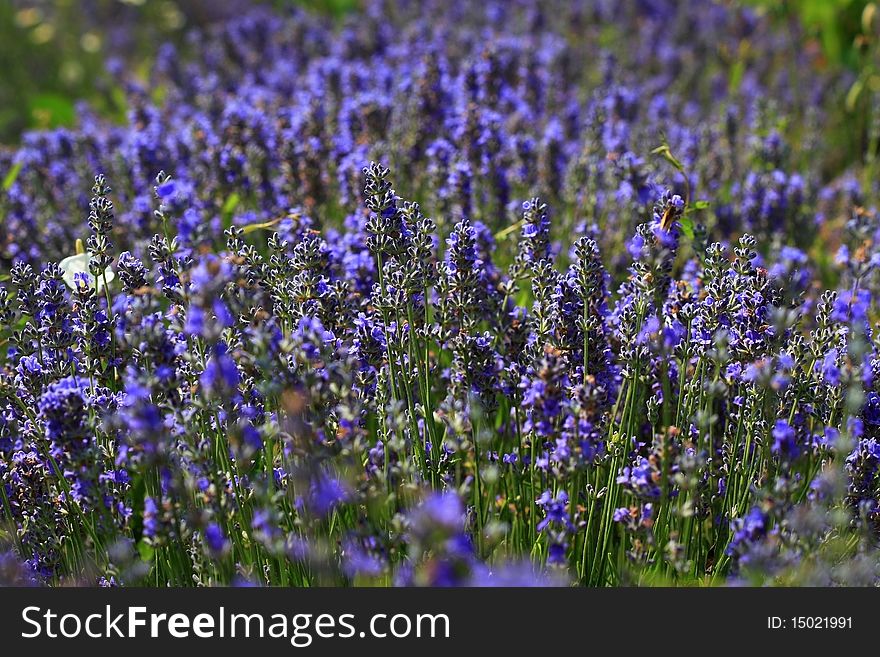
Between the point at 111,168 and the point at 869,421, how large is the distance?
396 centimetres

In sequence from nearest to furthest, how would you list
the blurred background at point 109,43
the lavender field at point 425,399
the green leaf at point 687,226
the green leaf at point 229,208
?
the lavender field at point 425,399
the green leaf at point 687,226
the green leaf at point 229,208
the blurred background at point 109,43

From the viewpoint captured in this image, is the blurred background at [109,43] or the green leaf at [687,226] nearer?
the green leaf at [687,226]

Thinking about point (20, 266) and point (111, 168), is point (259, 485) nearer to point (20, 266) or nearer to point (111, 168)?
point (20, 266)

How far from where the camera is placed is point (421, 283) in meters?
2.63

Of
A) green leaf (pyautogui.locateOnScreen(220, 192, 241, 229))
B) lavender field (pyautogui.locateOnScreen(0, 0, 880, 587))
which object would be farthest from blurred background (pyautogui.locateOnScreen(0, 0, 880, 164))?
lavender field (pyautogui.locateOnScreen(0, 0, 880, 587))

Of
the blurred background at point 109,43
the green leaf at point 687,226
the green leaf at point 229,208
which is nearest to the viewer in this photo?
the green leaf at point 687,226

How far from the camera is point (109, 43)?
1005 cm

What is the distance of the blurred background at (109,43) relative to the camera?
6086 mm

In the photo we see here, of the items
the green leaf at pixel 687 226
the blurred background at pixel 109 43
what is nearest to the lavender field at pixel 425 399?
the green leaf at pixel 687 226

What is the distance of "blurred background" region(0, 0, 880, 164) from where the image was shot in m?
6.09

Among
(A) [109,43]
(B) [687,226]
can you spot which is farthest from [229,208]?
(A) [109,43]

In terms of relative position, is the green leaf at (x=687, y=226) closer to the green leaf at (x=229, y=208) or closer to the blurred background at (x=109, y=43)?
the green leaf at (x=229, y=208)

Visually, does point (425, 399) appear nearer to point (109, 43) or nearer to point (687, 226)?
point (687, 226)

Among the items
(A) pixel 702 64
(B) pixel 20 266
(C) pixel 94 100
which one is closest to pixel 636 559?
(B) pixel 20 266
